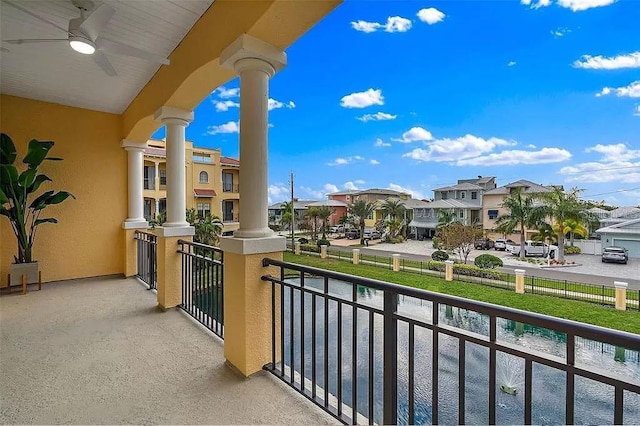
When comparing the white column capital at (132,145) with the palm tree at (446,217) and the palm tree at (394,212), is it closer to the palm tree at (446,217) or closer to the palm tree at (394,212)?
the palm tree at (446,217)

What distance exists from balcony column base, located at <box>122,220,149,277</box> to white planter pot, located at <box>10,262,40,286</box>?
1029 millimetres

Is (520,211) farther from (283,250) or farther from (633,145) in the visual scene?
(283,250)

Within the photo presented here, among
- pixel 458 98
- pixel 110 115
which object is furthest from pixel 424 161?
pixel 110 115

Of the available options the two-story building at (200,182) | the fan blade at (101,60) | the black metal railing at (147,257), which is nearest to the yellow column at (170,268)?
the black metal railing at (147,257)

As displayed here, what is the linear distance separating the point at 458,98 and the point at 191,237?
69.5ft

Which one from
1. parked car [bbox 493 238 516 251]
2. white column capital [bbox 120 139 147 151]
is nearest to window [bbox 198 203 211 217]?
white column capital [bbox 120 139 147 151]

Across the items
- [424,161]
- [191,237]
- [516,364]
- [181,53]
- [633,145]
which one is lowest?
[516,364]

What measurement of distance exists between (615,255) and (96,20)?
1155 centimetres

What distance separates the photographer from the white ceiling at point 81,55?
7.29 ft

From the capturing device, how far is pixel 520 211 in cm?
1407

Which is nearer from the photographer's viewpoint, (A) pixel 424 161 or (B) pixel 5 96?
(B) pixel 5 96

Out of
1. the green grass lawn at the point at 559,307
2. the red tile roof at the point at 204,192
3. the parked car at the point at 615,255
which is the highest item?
the red tile roof at the point at 204,192

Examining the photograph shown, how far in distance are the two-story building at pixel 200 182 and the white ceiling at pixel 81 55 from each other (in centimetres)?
941

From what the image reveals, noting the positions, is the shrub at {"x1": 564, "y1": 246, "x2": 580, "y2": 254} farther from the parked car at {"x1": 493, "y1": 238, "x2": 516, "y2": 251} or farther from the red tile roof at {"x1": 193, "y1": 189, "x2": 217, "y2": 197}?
the red tile roof at {"x1": 193, "y1": 189, "x2": 217, "y2": 197}
